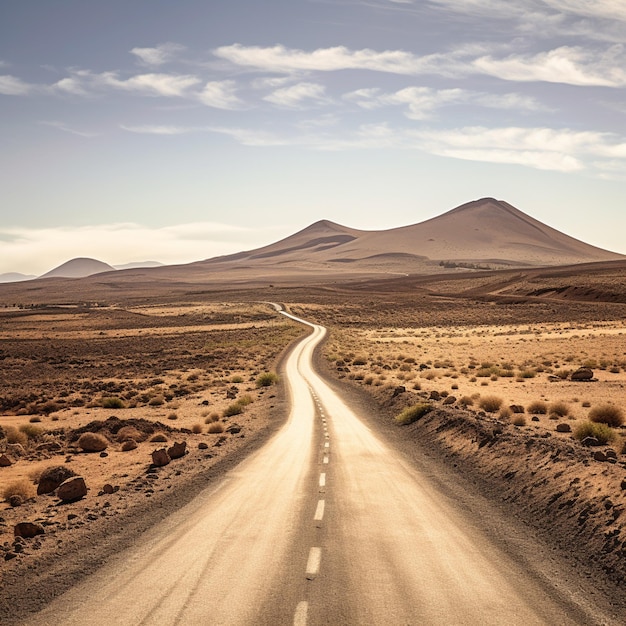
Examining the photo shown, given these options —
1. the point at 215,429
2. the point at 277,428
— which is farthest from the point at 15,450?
the point at 277,428

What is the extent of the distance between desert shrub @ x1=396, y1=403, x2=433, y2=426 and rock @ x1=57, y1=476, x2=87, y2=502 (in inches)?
572

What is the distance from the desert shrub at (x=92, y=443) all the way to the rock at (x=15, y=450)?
1947 mm

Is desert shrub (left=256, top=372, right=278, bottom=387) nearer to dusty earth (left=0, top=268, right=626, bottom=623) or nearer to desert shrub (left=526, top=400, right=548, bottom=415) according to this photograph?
dusty earth (left=0, top=268, right=626, bottom=623)

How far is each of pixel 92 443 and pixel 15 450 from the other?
8.42 feet

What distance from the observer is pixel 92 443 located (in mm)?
22281

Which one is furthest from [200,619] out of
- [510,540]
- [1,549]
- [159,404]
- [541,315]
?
[541,315]

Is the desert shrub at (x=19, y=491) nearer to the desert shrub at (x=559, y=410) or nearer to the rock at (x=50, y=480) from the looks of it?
the rock at (x=50, y=480)

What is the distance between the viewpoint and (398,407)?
29250 millimetres

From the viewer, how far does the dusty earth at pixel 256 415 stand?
1173 cm

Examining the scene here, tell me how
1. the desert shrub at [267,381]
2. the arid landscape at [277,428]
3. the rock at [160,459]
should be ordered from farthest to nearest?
the desert shrub at [267,381], the rock at [160,459], the arid landscape at [277,428]

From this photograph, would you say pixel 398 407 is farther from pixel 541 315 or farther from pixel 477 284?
pixel 477 284

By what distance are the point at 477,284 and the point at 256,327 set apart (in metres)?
100

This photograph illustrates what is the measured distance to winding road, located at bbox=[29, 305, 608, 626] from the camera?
8297 millimetres

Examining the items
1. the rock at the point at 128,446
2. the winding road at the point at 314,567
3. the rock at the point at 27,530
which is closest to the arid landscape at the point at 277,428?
the rock at the point at 27,530
